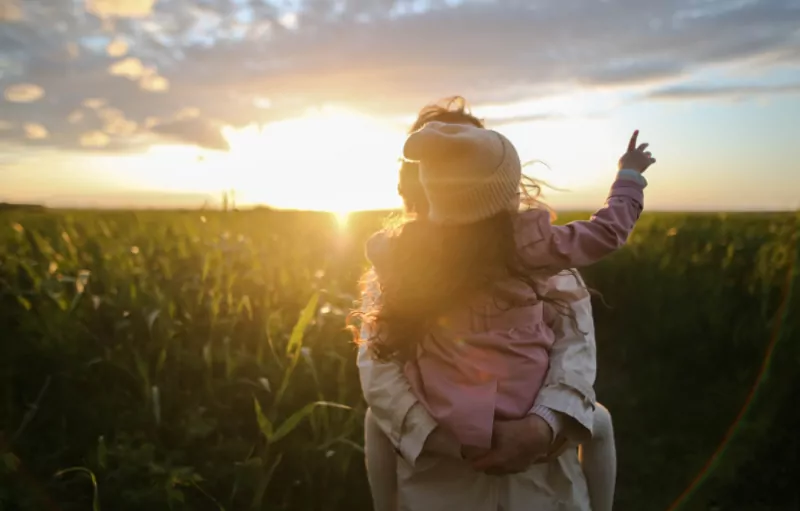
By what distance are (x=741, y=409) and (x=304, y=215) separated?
5.72 meters

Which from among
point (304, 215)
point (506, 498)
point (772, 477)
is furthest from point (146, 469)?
point (304, 215)

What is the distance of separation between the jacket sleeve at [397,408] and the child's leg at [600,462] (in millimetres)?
495

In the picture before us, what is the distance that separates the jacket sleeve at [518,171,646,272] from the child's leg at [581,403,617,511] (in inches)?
18.4

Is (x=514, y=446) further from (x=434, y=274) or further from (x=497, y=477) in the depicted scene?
(x=434, y=274)

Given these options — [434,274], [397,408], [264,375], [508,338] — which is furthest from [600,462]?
[264,375]

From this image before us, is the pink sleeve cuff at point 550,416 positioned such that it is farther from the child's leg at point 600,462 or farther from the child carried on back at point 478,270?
the child's leg at point 600,462

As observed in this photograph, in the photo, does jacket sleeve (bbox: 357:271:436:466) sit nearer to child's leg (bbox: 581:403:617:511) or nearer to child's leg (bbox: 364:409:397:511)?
child's leg (bbox: 364:409:397:511)

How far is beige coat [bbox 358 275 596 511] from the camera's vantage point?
1.82 metres

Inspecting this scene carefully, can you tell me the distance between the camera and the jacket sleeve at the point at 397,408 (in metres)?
1.82

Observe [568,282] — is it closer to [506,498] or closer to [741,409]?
[506,498]

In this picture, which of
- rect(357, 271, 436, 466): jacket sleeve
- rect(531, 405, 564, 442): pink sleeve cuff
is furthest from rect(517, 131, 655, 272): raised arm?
rect(357, 271, 436, 466): jacket sleeve

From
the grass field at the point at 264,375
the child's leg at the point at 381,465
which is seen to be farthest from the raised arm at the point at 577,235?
the grass field at the point at 264,375

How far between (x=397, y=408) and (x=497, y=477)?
1.07ft

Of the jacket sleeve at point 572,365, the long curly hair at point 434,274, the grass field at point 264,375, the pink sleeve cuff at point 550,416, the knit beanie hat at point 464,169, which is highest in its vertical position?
the knit beanie hat at point 464,169
